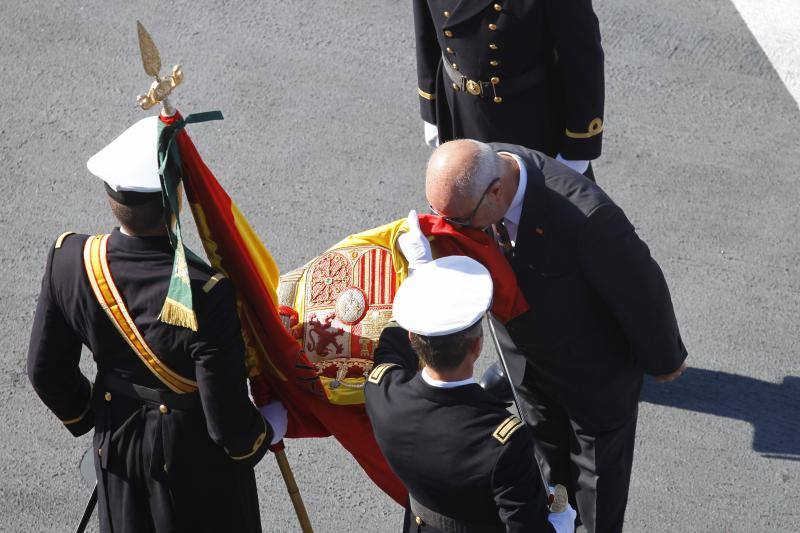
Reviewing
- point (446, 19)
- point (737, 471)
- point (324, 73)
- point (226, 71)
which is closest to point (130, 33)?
point (226, 71)

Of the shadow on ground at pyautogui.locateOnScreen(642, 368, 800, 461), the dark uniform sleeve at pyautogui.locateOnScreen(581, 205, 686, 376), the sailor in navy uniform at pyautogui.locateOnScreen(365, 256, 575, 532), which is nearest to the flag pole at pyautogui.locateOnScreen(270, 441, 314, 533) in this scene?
the sailor in navy uniform at pyautogui.locateOnScreen(365, 256, 575, 532)

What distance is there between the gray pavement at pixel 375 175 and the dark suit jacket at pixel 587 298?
3.45ft

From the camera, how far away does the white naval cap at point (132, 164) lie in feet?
9.75

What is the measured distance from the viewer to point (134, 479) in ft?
11.2

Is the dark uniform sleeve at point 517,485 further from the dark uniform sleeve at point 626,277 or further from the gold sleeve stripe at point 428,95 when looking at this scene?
the gold sleeve stripe at point 428,95

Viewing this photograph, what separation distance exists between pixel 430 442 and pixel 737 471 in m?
2.19

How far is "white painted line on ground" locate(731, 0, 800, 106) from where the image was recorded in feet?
21.4

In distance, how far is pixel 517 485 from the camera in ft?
9.16

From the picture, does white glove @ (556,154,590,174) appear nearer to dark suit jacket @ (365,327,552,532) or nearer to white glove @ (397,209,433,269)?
white glove @ (397,209,433,269)

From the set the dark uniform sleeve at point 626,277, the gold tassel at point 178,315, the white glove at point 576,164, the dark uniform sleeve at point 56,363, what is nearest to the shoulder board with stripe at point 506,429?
the dark uniform sleeve at point 626,277

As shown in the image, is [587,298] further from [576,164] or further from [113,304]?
[113,304]

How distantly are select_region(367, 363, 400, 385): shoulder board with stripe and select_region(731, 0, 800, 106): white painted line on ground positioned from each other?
14.2 ft

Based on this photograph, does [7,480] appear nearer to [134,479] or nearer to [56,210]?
[134,479]

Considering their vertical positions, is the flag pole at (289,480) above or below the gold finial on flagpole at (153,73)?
below
